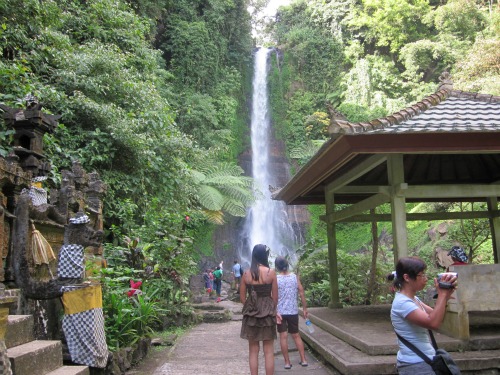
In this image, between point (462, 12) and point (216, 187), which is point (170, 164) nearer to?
point (216, 187)

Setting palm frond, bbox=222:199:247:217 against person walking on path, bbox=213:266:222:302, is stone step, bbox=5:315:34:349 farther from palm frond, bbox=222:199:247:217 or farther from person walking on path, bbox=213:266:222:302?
palm frond, bbox=222:199:247:217

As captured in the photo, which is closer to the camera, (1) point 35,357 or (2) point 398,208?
(1) point 35,357

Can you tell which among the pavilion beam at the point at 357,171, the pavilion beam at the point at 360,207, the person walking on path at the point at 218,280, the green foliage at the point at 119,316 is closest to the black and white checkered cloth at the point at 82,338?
the green foliage at the point at 119,316

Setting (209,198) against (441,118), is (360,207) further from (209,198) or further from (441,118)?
(209,198)

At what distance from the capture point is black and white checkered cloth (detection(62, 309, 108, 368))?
4.32 metres

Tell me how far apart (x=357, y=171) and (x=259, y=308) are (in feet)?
9.59

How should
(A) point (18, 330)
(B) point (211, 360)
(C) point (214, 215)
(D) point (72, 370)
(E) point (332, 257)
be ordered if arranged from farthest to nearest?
(C) point (214, 215) → (E) point (332, 257) → (B) point (211, 360) → (D) point (72, 370) → (A) point (18, 330)

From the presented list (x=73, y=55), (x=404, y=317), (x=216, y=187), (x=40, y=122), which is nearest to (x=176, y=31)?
(x=216, y=187)

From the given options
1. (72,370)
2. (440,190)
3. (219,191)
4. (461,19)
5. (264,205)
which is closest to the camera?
(72,370)

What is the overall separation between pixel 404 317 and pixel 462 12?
25.8m

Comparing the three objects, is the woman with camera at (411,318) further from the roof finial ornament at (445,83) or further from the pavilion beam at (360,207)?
the roof finial ornament at (445,83)

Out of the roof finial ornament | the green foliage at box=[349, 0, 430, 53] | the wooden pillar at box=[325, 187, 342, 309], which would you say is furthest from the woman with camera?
the green foliage at box=[349, 0, 430, 53]

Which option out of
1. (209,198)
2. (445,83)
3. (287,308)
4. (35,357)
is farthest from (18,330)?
(209,198)

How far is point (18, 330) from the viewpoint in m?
3.84
